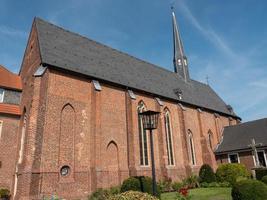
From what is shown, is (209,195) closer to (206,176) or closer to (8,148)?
(206,176)

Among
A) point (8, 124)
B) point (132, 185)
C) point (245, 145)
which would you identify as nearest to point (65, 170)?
point (132, 185)

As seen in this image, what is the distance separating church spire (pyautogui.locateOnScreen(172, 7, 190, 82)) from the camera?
34.6 m

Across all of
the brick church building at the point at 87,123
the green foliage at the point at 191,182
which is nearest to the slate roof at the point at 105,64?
the brick church building at the point at 87,123

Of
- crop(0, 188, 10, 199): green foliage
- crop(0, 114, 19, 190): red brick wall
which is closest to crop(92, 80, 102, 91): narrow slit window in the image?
crop(0, 114, 19, 190): red brick wall

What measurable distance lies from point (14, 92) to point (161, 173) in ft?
44.7

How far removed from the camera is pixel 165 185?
20.0 meters

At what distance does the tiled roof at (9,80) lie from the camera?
19.6m

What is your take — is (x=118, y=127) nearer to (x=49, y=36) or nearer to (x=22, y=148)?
(x=22, y=148)

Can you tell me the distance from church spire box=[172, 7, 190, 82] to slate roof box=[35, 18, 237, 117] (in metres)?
2.23

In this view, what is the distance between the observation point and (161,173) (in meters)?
20.8

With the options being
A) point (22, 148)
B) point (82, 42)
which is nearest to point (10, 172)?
point (22, 148)

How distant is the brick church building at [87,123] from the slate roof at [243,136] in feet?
8.14

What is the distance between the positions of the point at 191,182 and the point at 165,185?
3.41 metres

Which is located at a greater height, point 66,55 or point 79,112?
point 66,55
